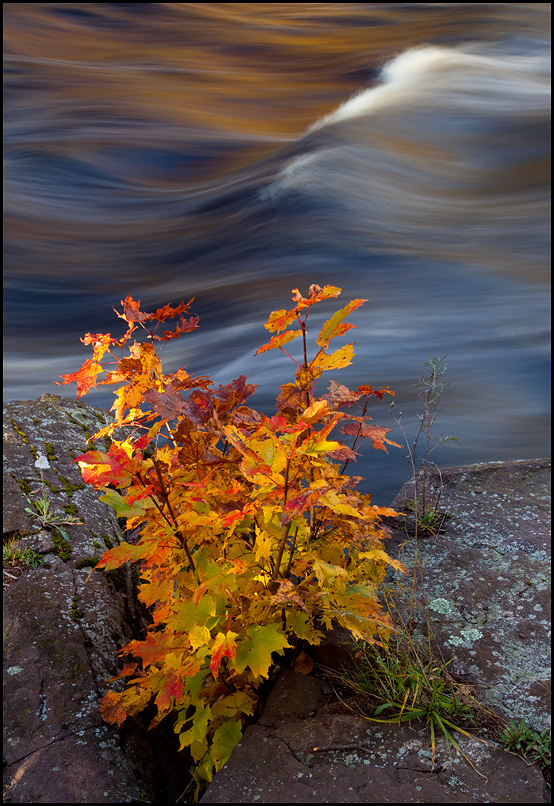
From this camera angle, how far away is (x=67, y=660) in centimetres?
217

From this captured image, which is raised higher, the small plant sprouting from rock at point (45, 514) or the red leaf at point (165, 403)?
the red leaf at point (165, 403)

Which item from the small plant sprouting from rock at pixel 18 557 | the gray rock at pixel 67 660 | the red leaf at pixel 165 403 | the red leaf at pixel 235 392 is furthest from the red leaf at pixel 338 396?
the small plant sprouting from rock at pixel 18 557

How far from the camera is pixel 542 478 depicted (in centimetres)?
340

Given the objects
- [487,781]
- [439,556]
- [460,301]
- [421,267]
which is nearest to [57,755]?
[487,781]

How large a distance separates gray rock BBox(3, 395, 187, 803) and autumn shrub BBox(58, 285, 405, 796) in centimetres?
14

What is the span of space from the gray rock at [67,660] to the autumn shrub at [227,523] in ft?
0.47

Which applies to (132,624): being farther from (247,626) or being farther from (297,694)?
(247,626)

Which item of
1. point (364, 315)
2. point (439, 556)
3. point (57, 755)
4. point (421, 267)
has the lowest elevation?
point (57, 755)

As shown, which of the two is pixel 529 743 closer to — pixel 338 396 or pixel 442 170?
pixel 338 396

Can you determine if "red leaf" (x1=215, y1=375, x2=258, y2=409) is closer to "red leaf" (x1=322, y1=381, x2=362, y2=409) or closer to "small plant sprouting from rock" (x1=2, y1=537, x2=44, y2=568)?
"red leaf" (x1=322, y1=381, x2=362, y2=409)

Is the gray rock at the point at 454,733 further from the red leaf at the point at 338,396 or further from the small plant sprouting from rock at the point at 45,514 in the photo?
the small plant sprouting from rock at the point at 45,514

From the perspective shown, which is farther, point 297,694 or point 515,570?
point 515,570

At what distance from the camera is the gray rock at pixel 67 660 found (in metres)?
1.87

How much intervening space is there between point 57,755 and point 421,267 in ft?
22.4
